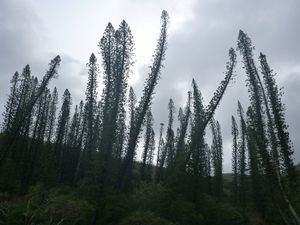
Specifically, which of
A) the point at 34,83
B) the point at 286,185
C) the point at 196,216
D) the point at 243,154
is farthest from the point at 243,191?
the point at 34,83

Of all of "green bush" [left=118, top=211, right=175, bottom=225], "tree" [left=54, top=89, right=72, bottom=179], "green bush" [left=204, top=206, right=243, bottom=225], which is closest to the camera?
"green bush" [left=118, top=211, right=175, bottom=225]

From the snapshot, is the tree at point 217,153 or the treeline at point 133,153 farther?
the tree at point 217,153

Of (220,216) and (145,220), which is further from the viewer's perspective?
(220,216)

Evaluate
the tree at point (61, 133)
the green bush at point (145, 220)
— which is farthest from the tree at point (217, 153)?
the green bush at point (145, 220)

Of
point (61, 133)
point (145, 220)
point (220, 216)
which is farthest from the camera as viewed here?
point (61, 133)

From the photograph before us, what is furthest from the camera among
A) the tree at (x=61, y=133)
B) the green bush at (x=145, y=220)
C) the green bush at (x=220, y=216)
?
the tree at (x=61, y=133)

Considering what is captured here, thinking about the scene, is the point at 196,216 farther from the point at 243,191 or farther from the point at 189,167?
the point at 243,191

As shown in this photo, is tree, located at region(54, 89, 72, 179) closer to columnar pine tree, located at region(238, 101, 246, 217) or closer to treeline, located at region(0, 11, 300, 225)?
treeline, located at region(0, 11, 300, 225)

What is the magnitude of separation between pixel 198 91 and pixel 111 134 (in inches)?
741

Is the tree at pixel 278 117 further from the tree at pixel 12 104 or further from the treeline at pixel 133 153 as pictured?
the tree at pixel 12 104

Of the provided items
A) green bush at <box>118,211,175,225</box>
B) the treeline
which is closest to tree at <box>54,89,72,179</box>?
the treeline

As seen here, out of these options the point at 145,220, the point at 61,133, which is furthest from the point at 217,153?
the point at 145,220

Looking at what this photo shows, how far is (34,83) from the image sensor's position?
207ft

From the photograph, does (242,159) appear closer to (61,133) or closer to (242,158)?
(242,158)
